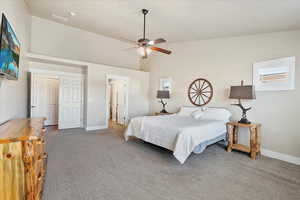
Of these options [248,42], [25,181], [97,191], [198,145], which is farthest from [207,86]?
[25,181]

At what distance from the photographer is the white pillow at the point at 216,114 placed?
12.6ft

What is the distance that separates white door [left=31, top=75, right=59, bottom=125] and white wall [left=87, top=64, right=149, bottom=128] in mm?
2064

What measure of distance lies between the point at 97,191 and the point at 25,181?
2.82 ft

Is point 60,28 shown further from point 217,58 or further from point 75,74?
point 217,58

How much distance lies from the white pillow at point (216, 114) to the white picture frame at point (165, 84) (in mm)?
1913

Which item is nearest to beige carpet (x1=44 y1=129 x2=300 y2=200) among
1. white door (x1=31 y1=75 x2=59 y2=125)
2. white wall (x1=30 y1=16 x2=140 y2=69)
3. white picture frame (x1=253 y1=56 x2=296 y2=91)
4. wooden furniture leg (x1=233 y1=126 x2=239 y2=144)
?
wooden furniture leg (x1=233 y1=126 x2=239 y2=144)

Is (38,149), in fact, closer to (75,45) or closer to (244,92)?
(244,92)

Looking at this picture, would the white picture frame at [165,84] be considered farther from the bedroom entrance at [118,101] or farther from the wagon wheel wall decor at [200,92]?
the bedroom entrance at [118,101]

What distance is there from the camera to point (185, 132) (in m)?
2.73

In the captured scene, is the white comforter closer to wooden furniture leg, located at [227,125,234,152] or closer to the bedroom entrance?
wooden furniture leg, located at [227,125,234,152]

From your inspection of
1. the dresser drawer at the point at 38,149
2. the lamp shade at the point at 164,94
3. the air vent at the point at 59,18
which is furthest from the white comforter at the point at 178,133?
→ the air vent at the point at 59,18

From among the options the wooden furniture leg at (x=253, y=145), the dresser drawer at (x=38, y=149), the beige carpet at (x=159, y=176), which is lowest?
the beige carpet at (x=159, y=176)

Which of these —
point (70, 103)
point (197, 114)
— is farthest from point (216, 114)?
point (70, 103)

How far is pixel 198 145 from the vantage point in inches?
113
